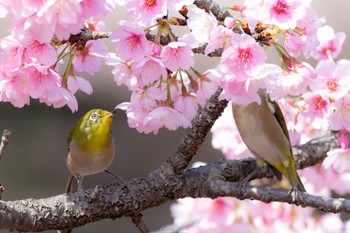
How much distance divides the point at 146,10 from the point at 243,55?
15 centimetres

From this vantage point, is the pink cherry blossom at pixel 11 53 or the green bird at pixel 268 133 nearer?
the pink cherry blossom at pixel 11 53

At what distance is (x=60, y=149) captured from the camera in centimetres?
380

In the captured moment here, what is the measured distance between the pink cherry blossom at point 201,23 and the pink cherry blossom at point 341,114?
369 mm

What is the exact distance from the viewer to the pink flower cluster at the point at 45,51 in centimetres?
90

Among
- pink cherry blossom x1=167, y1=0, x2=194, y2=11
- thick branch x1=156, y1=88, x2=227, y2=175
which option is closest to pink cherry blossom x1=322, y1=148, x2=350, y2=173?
thick branch x1=156, y1=88, x2=227, y2=175

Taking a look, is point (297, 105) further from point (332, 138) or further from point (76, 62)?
point (76, 62)

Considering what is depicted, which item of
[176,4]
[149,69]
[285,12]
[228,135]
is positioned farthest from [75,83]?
[228,135]

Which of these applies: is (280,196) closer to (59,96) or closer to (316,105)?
(316,105)

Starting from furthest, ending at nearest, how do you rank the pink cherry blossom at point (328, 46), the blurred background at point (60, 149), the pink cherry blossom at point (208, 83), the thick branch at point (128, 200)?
1. the blurred background at point (60, 149)
2. the pink cherry blossom at point (328, 46)
3. the pink cherry blossom at point (208, 83)
4. the thick branch at point (128, 200)

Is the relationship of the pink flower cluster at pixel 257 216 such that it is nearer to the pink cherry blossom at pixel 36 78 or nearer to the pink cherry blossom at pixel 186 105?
the pink cherry blossom at pixel 186 105

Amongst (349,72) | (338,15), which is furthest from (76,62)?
(338,15)

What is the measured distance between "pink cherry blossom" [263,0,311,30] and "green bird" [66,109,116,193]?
593 millimetres

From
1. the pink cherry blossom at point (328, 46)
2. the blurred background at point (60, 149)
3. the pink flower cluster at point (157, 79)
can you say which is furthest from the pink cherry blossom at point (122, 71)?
the blurred background at point (60, 149)

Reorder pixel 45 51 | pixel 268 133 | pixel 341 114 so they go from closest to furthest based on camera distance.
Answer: pixel 45 51
pixel 341 114
pixel 268 133
